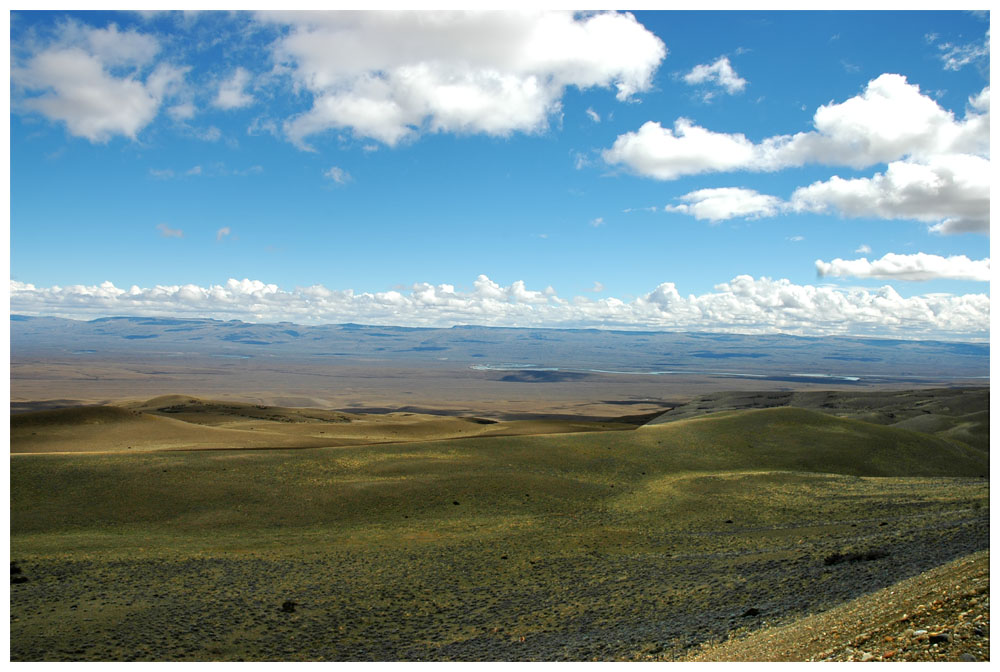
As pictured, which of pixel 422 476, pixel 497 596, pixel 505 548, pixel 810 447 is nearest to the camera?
pixel 497 596

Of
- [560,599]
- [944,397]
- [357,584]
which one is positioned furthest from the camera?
[944,397]

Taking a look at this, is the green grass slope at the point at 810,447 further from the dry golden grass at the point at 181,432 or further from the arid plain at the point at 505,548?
the dry golden grass at the point at 181,432

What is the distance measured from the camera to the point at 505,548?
20188 mm

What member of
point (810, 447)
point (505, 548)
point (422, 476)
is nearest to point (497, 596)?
point (505, 548)

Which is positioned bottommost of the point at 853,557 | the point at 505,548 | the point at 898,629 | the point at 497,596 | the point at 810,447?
the point at 810,447

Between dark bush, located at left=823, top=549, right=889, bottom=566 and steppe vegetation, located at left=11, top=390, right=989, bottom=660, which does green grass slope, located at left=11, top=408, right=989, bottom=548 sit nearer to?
steppe vegetation, located at left=11, top=390, right=989, bottom=660

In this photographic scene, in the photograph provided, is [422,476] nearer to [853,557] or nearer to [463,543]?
[463,543]

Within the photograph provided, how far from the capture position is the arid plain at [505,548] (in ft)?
41.3

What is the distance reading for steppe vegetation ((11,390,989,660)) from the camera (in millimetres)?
13352

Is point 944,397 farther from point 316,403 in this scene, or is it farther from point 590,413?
point 316,403

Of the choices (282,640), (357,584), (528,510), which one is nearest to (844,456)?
(528,510)

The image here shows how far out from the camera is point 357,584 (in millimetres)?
16688

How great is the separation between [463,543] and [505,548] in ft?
5.14

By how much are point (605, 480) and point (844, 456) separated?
18.4 metres
